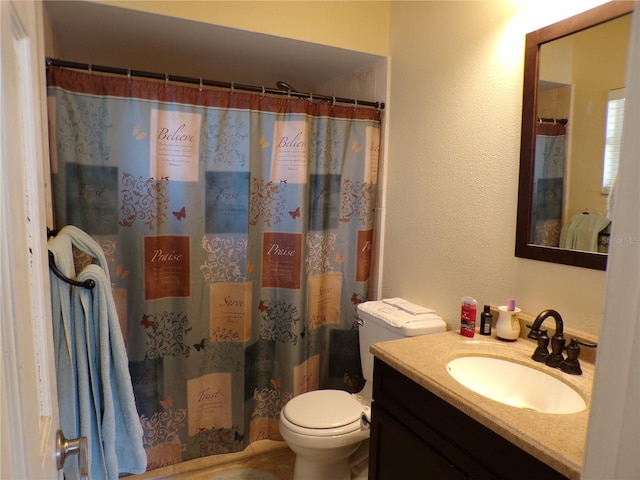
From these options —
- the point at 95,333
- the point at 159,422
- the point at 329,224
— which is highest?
the point at 329,224

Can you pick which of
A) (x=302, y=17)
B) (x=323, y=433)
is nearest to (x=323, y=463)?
(x=323, y=433)

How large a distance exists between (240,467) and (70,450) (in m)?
1.60

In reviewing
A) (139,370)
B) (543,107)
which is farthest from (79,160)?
(543,107)

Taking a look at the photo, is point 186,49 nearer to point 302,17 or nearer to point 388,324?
point 302,17

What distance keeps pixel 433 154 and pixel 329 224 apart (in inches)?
25.7

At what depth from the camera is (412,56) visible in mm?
1978

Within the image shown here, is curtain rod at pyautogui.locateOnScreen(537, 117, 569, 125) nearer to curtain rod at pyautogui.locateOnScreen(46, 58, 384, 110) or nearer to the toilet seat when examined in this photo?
curtain rod at pyautogui.locateOnScreen(46, 58, 384, 110)

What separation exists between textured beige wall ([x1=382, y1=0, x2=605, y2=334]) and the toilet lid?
581mm

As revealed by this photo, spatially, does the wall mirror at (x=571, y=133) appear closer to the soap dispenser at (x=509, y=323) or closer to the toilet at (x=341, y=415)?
the soap dispenser at (x=509, y=323)

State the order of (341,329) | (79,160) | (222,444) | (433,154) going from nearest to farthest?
(79,160) → (433,154) → (222,444) → (341,329)

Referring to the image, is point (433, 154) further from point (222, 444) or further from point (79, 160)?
point (222, 444)

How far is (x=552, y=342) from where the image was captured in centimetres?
128

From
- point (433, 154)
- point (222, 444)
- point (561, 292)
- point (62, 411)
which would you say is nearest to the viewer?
point (62, 411)

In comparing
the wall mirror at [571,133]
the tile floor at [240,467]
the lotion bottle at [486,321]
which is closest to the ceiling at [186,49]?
the wall mirror at [571,133]
